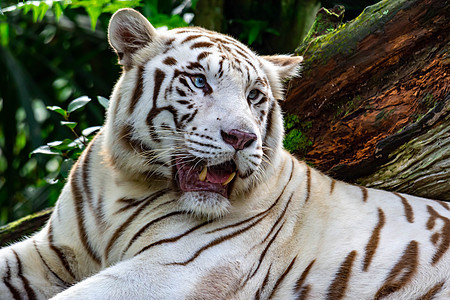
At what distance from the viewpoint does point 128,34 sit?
2.67 m

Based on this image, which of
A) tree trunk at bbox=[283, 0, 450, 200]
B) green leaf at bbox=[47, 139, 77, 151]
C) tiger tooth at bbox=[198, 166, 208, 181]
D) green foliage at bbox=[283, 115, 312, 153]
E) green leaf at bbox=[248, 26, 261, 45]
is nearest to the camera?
tiger tooth at bbox=[198, 166, 208, 181]

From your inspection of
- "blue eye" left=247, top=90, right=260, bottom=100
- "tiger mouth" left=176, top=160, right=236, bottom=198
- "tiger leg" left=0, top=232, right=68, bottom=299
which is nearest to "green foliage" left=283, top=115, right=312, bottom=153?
"blue eye" left=247, top=90, right=260, bottom=100

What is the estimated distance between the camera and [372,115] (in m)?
3.47

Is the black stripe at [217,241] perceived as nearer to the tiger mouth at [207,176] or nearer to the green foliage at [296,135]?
the tiger mouth at [207,176]

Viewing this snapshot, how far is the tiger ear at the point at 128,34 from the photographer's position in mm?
2629

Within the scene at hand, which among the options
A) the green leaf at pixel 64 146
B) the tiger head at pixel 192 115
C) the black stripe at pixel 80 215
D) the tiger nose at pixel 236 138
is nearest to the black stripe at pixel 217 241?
the tiger head at pixel 192 115

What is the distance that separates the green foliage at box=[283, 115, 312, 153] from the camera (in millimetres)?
3668

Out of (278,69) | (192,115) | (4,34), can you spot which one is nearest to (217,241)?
(192,115)

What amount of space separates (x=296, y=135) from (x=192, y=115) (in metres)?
1.40

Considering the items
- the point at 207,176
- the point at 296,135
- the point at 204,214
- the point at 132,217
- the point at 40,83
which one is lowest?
the point at 40,83

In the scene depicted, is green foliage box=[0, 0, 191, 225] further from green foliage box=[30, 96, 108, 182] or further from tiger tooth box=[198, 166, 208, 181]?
tiger tooth box=[198, 166, 208, 181]

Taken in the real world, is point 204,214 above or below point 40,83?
above

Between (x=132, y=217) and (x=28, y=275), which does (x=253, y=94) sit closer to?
(x=132, y=217)

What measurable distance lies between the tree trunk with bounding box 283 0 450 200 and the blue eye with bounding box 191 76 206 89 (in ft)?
4.15
